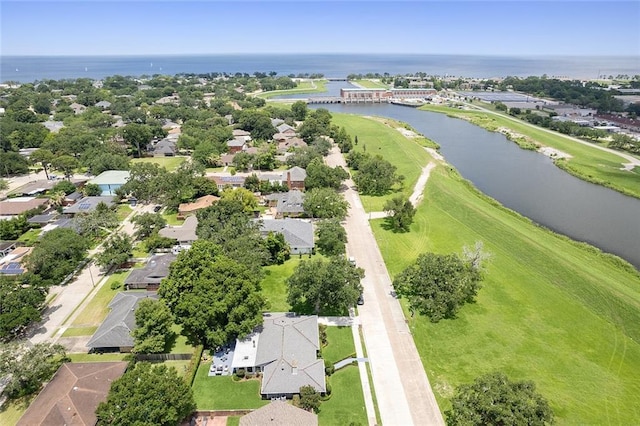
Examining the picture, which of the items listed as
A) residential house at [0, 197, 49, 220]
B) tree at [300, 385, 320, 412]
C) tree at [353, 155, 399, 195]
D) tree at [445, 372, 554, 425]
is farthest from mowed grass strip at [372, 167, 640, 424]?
residential house at [0, 197, 49, 220]

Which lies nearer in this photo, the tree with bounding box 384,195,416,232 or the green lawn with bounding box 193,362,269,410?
the green lawn with bounding box 193,362,269,410

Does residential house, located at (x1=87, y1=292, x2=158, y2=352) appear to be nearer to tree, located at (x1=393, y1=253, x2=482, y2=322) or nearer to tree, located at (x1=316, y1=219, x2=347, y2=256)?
tree, located at (x1=316, y1=219, x2=347, y2=256)

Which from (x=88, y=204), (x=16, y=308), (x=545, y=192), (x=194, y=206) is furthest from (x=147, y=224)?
(x=545, y=192)

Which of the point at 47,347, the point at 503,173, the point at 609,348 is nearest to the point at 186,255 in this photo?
the point at 47,347

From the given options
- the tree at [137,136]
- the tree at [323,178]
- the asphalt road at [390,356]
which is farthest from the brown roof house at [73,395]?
the tree at [137,136]

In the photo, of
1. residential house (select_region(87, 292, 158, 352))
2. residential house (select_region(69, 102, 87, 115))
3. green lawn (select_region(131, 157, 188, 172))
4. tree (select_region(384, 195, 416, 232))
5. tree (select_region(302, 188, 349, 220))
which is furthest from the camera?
residential house (select_region(69, 102, 87, 115))

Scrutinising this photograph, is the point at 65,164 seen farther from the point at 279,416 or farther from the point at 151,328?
the point at 279,416

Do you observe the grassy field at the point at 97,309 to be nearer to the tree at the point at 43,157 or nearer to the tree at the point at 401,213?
the tree at the point at 401,213
